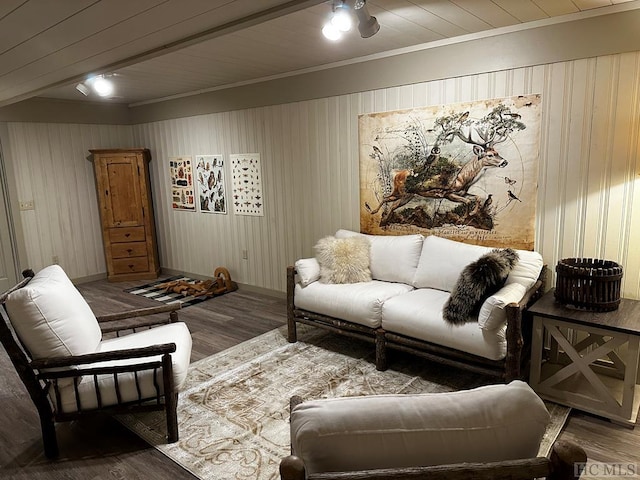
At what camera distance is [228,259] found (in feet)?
17.9

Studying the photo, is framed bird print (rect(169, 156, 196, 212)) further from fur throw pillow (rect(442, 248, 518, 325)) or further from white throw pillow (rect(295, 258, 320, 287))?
fur throw pillow (rect(442, 248, 518, 325))

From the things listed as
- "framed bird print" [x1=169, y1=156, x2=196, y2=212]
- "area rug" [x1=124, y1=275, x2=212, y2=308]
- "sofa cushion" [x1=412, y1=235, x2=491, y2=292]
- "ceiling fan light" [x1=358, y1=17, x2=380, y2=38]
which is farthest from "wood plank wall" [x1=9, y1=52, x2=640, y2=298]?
"ceiling fan light" [x1=358, y1=17, x2=380, y2=38]

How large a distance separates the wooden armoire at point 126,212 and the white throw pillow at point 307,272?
326 centimetres

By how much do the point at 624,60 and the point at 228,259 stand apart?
431cm

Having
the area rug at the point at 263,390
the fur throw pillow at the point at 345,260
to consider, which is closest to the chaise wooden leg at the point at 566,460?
the area rug at the point at 263,390

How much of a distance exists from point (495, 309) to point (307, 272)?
158 cm

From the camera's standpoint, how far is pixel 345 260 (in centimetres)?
368

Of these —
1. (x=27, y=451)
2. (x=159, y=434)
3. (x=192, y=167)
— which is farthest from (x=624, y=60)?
(x=192, y=167)

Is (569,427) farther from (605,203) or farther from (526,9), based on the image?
(526,9)

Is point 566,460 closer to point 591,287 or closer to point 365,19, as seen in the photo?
point 591,287

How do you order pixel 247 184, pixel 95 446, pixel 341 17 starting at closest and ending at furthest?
1. pixel 341 17
2. pixel 95 446
3. pixel 247 184

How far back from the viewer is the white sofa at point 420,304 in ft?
8.61

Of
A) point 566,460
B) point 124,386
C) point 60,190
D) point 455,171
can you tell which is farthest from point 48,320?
point 60,190

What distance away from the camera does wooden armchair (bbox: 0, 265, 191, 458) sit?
218cm
